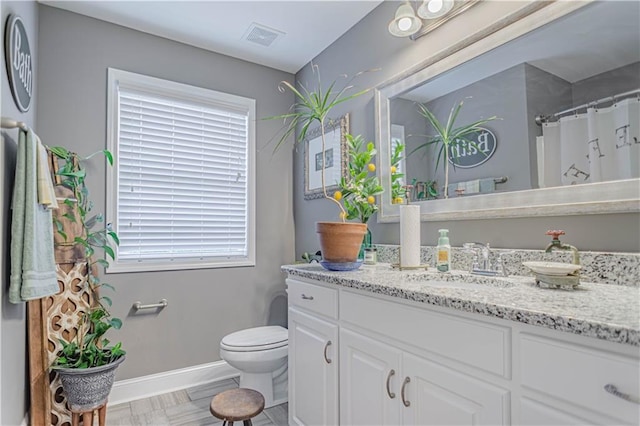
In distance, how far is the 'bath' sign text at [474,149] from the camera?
1.53 metres

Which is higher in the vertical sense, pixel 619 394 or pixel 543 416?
pixel 619 394

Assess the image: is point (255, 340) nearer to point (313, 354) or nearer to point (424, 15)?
point (313, 354)

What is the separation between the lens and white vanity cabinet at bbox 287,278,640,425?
2.25 ft

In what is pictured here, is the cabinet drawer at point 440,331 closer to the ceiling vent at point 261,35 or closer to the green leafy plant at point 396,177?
the green leafy plant at point 396,177

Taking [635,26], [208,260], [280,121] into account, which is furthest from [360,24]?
[208,260]

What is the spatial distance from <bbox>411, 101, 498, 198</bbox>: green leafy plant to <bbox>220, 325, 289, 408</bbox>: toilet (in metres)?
1.32

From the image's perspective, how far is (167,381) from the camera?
2.38 m

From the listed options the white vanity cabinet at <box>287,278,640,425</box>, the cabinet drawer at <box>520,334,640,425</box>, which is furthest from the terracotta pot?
the cabinet drawer at <box>520,334,640,425</box>

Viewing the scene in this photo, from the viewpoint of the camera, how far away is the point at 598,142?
3.88ft

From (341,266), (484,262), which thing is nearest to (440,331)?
(484,262)

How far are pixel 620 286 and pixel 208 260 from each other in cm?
237

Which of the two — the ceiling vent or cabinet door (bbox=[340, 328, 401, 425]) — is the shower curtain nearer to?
cabinet door (bbox=[340, 328, 401, 425])

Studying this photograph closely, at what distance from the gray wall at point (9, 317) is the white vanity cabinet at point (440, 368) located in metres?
1.22

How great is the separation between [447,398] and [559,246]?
2.18ft
